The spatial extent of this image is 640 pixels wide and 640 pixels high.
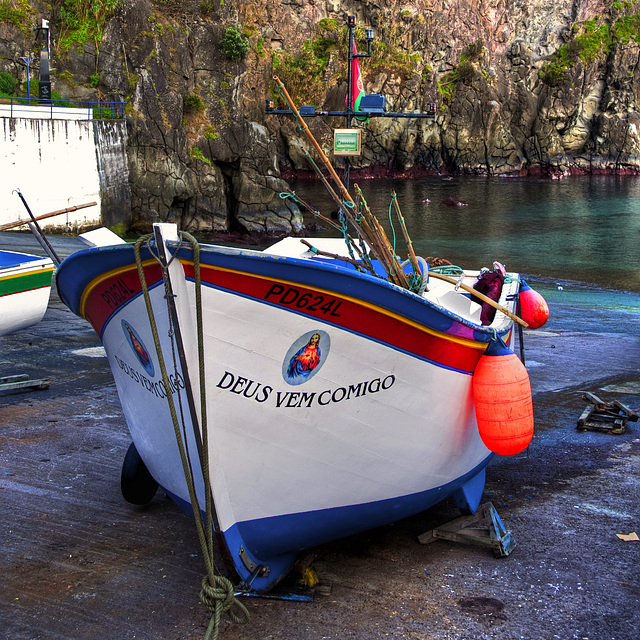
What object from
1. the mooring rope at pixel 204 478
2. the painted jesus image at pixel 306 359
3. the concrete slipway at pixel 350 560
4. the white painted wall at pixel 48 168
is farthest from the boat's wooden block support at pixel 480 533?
the white painted wall at pixel 48 168

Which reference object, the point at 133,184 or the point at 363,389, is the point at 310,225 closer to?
the point at 133,184

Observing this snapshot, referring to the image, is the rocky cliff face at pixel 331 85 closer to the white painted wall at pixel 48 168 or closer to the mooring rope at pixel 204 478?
the white painted wall at pixel 48 168

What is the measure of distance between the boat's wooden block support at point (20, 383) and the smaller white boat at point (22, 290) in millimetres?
1203

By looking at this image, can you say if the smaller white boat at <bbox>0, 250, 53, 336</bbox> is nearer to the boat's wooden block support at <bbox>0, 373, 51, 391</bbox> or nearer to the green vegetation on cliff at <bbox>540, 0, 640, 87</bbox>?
the boat's wooden block support at <bbox>0, 373, 51, 391</bbox>

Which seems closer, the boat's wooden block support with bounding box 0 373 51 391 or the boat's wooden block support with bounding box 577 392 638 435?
the boat's wooden block support with bounding box 577 392 638 435

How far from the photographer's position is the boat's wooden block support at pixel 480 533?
543cm

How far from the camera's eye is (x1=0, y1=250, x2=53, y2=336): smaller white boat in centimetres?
989

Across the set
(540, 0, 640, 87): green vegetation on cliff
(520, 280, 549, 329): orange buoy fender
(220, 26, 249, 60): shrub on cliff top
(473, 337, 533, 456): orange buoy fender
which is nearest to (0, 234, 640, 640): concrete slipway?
(473, 337, 533, 456): orange buoy fender

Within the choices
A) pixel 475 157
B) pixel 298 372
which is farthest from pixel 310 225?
pixel 475 157

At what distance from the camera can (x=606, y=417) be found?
8422 mm

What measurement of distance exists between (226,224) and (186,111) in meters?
5.50

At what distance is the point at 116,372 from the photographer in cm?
556

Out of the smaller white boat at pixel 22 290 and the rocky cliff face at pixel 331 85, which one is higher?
the rocky cliff face at pixel 331 85

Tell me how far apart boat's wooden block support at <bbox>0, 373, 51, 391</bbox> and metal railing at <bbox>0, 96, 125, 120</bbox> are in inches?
659
